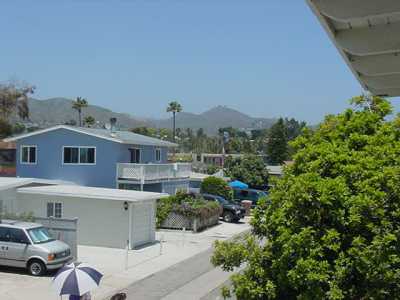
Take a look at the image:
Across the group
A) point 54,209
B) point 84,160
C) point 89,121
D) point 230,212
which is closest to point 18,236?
point 54,209

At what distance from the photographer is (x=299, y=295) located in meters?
6.57

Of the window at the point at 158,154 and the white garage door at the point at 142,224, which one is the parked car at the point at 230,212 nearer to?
the window at the point at 158,154

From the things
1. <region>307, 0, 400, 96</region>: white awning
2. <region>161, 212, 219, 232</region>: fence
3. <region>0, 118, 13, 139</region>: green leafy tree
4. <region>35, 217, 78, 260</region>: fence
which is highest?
<region>0, 118, 13, 139</region>: green leafy tree

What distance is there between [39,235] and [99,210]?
6.23 m

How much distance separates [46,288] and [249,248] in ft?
35.7

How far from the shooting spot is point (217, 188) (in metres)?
44.8

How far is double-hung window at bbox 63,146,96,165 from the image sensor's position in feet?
120

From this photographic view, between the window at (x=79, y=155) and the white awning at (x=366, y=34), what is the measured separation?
3056 centimetres

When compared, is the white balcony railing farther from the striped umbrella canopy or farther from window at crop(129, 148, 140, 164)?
the striped umbrella canopy

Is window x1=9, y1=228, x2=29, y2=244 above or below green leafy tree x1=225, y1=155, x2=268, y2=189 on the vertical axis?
below

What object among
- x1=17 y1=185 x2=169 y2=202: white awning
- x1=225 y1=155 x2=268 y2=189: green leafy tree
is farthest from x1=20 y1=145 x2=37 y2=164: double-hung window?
x1=225 y1=155 x2=268 y2=189: green leafy tree

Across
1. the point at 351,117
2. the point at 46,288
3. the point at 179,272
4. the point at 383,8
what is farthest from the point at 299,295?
Result: the point at 179,272

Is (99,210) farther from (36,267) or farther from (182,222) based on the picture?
(182,222)

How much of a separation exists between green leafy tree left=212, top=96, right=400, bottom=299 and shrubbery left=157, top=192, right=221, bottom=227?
24.2m
